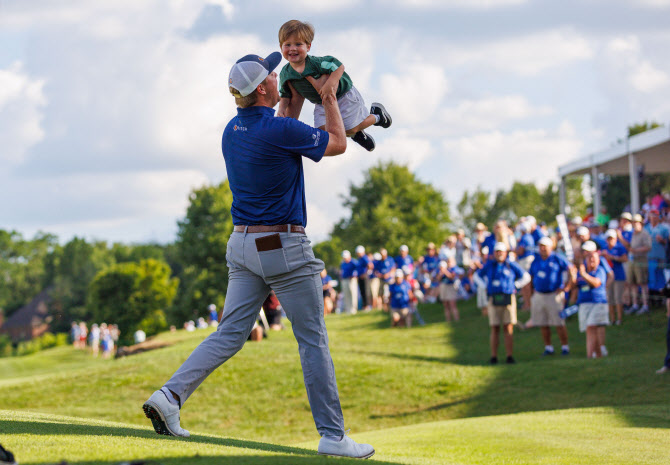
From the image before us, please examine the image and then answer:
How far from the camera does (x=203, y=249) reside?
2660 inches

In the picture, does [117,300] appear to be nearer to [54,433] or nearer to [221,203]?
[221,203]

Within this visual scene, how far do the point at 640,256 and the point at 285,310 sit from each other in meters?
15.9

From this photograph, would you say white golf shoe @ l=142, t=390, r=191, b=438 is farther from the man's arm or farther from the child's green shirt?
the child's green shirt

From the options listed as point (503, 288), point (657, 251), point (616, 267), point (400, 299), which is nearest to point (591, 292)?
point (503, 288)

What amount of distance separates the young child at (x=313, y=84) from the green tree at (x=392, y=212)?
63.9 metres

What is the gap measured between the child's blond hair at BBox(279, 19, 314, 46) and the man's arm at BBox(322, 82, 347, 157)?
46 centimetres

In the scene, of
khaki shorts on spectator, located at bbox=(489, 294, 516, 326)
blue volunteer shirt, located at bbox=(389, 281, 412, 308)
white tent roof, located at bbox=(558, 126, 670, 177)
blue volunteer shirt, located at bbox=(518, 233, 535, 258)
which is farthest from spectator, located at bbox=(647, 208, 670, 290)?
blue volunteer shirt, located at bbox=(389, 281, 412, 308)

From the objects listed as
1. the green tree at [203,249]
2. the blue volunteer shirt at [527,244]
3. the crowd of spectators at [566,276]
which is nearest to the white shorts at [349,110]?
the crowd of spectators at [566,276]

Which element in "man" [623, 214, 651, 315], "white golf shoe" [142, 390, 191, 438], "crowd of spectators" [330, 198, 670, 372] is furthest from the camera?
"man" [623, 214, 651, 315]

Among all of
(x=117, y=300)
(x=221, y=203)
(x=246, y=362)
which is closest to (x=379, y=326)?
(x=246, y=362)

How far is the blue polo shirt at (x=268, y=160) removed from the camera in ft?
17.2

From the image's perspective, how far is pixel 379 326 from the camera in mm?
26766

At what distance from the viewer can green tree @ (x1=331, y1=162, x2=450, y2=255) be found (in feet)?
233

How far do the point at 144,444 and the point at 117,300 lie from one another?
7705 cm
